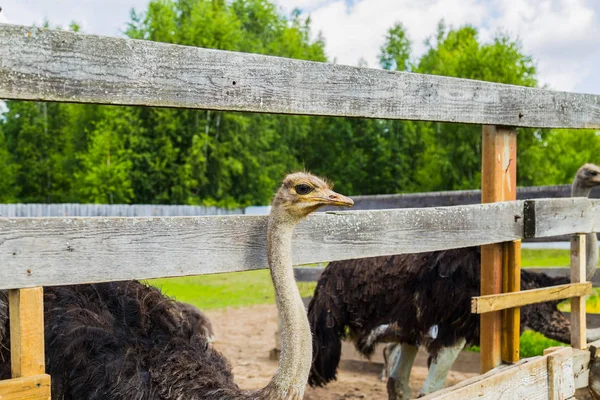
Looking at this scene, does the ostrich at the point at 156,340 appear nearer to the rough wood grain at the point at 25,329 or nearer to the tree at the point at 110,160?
the rough wood grain at the point at 25,329

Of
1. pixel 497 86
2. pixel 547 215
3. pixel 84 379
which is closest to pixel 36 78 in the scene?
pixel 84 379

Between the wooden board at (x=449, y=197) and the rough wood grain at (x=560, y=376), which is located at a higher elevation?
the wooden board at (x=449, y=197)

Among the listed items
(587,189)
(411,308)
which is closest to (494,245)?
(411,308)

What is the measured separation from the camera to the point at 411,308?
4.95 m

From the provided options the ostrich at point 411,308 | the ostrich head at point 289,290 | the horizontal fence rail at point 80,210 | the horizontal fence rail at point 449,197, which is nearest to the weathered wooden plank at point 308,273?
the horizontal fence rail at point 449,197

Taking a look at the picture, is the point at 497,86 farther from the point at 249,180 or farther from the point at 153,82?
the point at 249,180

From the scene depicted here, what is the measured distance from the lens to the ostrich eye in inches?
Result: 106

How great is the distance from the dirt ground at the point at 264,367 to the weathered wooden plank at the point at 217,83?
3.32m

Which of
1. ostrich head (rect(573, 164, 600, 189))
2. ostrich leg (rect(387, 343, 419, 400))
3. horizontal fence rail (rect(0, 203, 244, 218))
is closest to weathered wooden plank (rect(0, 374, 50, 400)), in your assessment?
ostrich leg (rect(387, 343, 419, 400))

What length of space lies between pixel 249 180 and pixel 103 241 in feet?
114

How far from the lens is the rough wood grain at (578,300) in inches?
164

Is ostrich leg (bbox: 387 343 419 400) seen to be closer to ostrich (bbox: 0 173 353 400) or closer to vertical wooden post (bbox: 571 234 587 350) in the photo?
vertical wooden post (bbox: 571 234 587 350)

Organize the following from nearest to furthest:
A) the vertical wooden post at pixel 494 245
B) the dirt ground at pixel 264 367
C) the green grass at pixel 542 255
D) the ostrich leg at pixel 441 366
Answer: the vertical wooden post at pixel 494 245 → the ostrich leg at pixel 441 366 → the dirt ground at pixel 264 367 → the green grass at pixel 542 255

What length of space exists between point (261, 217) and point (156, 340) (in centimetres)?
79
